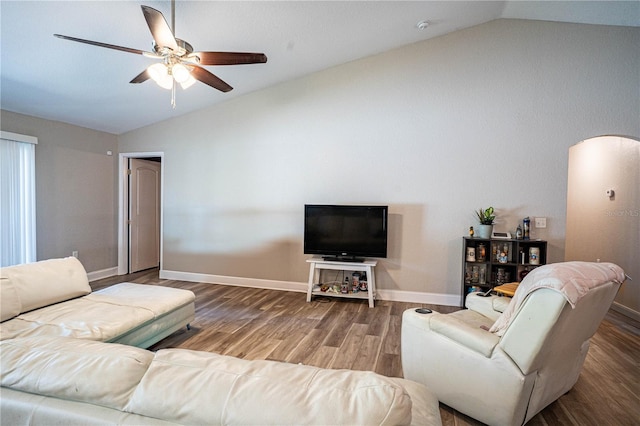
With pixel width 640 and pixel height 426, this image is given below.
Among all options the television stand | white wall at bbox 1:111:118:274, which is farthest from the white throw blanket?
white wall at bbox 1:111:118:274

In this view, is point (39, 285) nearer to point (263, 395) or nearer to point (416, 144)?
point (263, 395)

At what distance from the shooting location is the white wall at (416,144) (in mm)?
3783

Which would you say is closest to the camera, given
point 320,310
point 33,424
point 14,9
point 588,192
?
point 33,424

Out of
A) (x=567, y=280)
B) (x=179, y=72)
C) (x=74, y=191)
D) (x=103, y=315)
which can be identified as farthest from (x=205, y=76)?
(x=74, y=191)

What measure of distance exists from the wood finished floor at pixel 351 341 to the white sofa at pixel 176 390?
1.49 meters

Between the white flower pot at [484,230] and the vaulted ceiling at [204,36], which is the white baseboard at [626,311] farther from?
the vaulted ceiling at [204,36]

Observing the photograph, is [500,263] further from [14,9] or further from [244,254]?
[14,9]

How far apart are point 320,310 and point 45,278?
2.75 m

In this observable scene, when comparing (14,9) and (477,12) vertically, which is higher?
(477,12)

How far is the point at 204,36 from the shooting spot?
10.2 ft

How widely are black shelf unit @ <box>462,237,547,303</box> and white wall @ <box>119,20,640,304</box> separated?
Answer: 215mm

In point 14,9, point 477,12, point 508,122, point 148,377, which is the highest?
point 477,12

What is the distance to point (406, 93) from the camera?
4195 millimetres

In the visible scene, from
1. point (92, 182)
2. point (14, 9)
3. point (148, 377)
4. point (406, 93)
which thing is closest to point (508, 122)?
point (406, 93)
